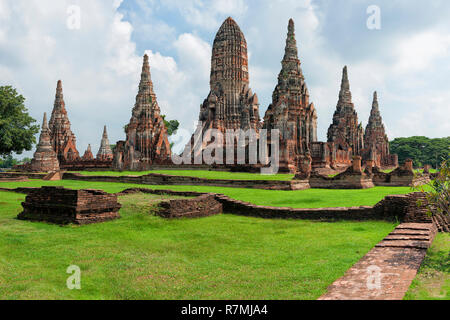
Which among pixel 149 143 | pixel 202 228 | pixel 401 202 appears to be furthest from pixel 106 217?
pixel 149 143

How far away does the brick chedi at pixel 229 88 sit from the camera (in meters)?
48.7

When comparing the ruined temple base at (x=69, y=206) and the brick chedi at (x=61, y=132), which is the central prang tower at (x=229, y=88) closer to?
the brick chedi at (x=61, y=132)

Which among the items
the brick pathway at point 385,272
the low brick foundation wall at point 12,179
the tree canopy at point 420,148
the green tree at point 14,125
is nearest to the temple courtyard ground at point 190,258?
the brick pathway at point 385,272

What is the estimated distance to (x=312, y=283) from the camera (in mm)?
4535

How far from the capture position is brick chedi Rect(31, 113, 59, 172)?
3522cm

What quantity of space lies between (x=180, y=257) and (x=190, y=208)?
427 centimetres

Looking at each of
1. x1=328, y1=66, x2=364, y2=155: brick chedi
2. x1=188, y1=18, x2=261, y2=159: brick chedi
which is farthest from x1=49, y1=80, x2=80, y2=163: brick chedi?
x1=328, y1=66, x2=364, y2=155: brick chedi

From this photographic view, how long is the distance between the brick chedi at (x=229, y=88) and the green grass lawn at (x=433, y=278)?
42526mm

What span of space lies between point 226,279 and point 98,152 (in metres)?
56.8

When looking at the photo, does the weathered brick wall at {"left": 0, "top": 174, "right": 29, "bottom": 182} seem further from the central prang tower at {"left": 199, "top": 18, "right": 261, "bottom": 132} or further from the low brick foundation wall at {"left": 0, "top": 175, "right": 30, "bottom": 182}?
the central prang tower at {"left": 199, "top": 18, "right": 261, "bottom": 132}

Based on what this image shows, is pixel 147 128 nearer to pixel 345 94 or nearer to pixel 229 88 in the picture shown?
pixel 229 88

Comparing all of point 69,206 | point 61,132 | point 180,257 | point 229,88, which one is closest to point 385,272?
point 180,257
